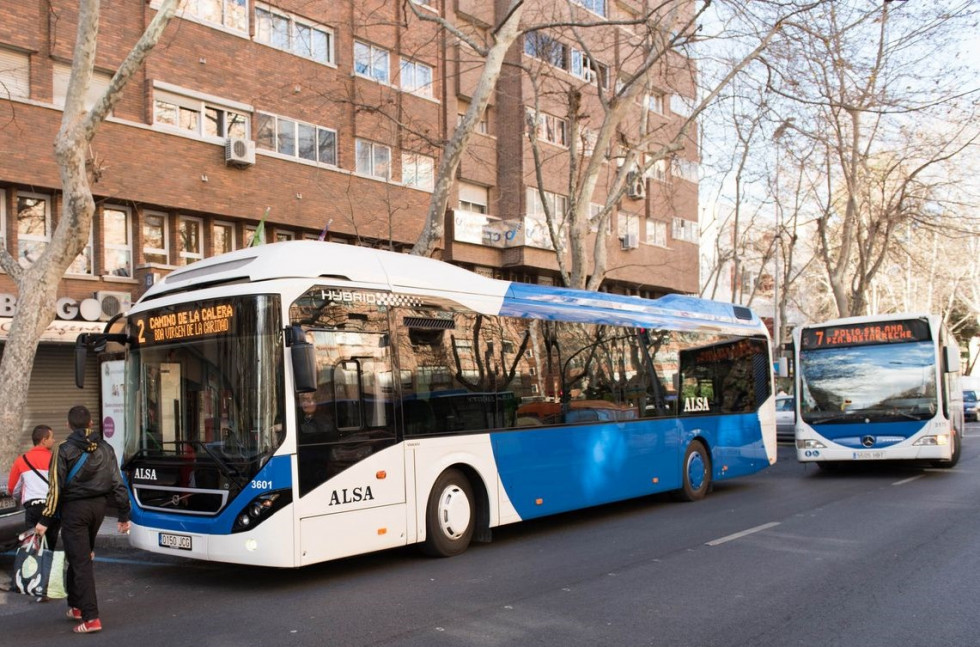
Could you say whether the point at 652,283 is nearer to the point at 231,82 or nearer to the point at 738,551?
the point at 231,82

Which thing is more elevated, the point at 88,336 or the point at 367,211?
the point at 367,211

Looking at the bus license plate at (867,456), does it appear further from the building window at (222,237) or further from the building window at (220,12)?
the building window at (220,12)

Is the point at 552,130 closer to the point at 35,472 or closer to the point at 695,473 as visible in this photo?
the point at 695,473

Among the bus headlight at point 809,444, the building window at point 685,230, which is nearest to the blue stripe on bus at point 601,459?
the bus headlight at point 809,444

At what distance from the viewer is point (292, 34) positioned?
22.1 metres

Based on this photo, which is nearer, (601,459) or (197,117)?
(601,459)

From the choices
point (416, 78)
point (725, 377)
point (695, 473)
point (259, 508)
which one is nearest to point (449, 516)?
point (259, 508)

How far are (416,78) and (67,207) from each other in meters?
16.0

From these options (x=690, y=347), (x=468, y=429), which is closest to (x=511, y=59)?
(x=690, y=347)

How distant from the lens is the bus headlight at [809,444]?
15.8 m

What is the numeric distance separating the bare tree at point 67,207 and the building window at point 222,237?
361 inches

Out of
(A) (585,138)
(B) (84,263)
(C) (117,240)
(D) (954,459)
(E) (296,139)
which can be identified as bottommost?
(D) (954,459)

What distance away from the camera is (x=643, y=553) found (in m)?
9.05

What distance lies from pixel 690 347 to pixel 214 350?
26.4ft
